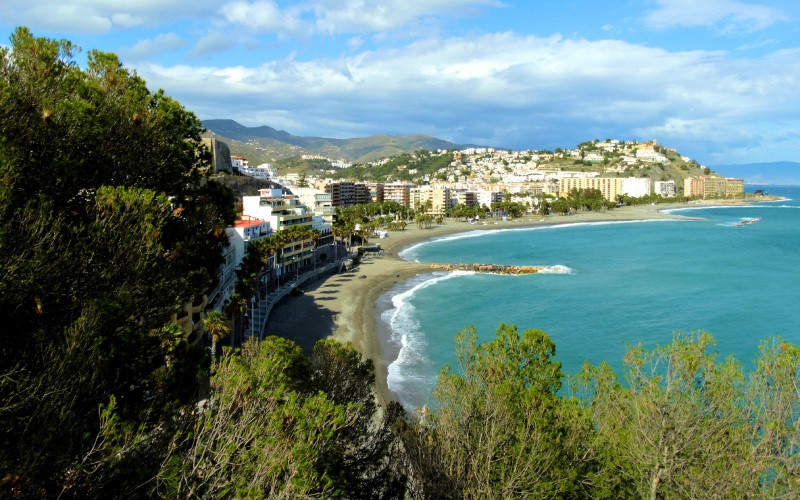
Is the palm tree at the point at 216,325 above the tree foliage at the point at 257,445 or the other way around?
the other way around

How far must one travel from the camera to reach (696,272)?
63.7m

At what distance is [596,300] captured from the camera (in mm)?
48281

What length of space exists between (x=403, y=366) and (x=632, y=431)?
19.3 metres

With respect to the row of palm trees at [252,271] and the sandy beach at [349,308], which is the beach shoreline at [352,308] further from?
the row of palm trees at [252,271]

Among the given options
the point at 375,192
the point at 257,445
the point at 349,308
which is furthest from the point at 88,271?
the point at 375,192

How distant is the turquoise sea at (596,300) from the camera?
3338 cm

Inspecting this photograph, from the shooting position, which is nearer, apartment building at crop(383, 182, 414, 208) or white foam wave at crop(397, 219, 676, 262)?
white foam wave at crop(397, 219, 676, 262)

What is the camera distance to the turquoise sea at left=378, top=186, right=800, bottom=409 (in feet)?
109

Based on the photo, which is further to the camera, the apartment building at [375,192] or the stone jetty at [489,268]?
the apartment building at [375,192]

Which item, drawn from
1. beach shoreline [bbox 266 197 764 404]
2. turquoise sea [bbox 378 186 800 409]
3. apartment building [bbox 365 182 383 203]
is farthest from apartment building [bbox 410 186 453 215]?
beach shoreline [bbox 266 197 764 404]

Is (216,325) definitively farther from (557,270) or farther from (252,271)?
(557,270)

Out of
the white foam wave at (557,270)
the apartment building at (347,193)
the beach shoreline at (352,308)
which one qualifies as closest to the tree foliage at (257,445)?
the beach shoreline at (352,308)

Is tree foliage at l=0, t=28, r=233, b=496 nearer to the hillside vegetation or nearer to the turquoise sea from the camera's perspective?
the hillside vegetation

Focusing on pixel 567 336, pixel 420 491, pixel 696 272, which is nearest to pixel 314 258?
pixel 567 336
